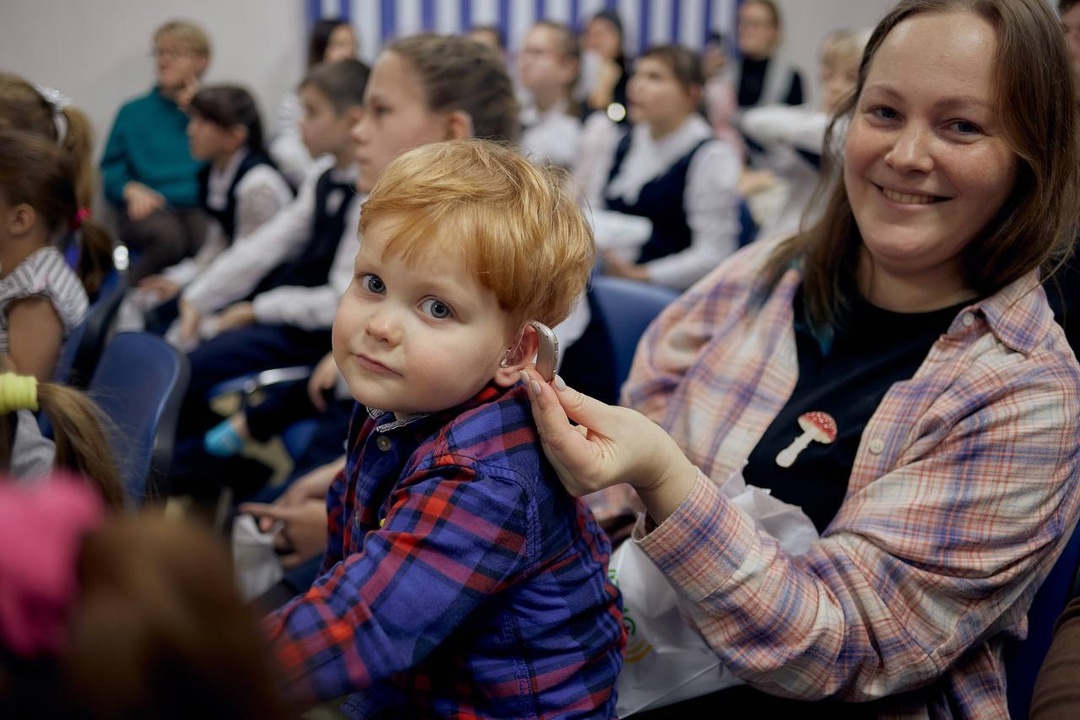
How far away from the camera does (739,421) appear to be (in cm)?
139

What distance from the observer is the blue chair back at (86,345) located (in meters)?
1.72

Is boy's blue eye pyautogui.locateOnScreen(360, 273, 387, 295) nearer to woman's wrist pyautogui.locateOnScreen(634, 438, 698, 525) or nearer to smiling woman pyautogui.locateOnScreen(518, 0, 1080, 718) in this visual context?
smiling woman pyautogui.locateOnScreen(518, 0, 1080, 718)

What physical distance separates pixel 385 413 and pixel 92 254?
125cm

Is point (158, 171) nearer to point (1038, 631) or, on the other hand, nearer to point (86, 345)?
point (86, 345)

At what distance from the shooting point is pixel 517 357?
1.01 m

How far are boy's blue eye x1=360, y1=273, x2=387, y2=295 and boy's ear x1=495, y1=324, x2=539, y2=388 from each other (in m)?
0.14

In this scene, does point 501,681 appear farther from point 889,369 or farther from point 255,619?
point 889,369

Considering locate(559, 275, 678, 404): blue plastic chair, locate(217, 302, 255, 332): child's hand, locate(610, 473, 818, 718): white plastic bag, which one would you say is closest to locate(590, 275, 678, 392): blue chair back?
Result: locate(559, 275, 678, 404): blue plastic chair

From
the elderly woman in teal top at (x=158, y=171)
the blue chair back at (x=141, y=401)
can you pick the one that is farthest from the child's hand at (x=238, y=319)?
the blue chair back at (x=141, y=401)

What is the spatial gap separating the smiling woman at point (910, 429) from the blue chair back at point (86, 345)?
44.0 inches

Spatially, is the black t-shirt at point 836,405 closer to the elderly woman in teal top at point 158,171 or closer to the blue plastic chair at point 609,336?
the blue plastic chair at point 609,336

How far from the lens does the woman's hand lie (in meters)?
0.93

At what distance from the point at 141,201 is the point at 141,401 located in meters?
1.65

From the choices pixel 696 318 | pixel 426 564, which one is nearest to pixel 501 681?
pixel 426 564
